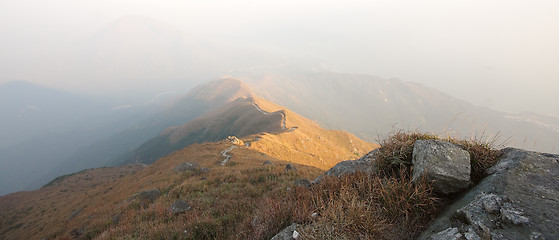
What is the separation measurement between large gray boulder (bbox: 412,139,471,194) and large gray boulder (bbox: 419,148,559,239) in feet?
1.09

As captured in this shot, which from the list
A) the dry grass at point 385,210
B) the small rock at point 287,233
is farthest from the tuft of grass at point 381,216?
the small rock at point 287,233

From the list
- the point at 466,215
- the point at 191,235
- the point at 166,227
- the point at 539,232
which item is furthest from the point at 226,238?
the point at 539,232

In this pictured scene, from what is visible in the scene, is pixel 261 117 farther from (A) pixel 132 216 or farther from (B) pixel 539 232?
(B) pixel 539 232

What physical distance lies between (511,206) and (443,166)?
1.42 metres

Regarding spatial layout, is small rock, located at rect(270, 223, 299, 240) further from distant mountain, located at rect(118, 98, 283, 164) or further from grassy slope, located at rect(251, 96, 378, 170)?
distant mountain, located at rect(118, 98, 283, 164)

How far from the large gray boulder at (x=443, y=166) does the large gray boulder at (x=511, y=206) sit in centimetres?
33

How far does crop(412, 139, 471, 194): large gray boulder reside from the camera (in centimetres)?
543

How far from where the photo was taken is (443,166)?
5.62m

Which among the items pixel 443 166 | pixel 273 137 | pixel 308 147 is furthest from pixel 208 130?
pixel 443 166

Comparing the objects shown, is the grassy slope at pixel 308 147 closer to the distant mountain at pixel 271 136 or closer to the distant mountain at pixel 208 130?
the distant mountain at pixel 271 136

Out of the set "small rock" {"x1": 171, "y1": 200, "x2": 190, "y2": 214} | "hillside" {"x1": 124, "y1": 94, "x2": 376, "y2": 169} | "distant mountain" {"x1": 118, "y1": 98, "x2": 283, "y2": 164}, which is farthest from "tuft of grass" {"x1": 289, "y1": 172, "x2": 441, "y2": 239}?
"distant mountain" {"x1": 118, "y1": 98, "x2": 283, "y2": 164}

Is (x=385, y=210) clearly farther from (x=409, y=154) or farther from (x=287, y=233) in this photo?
(x=287, y=233)

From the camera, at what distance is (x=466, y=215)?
4461 millimetres

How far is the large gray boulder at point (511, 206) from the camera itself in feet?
13.0
